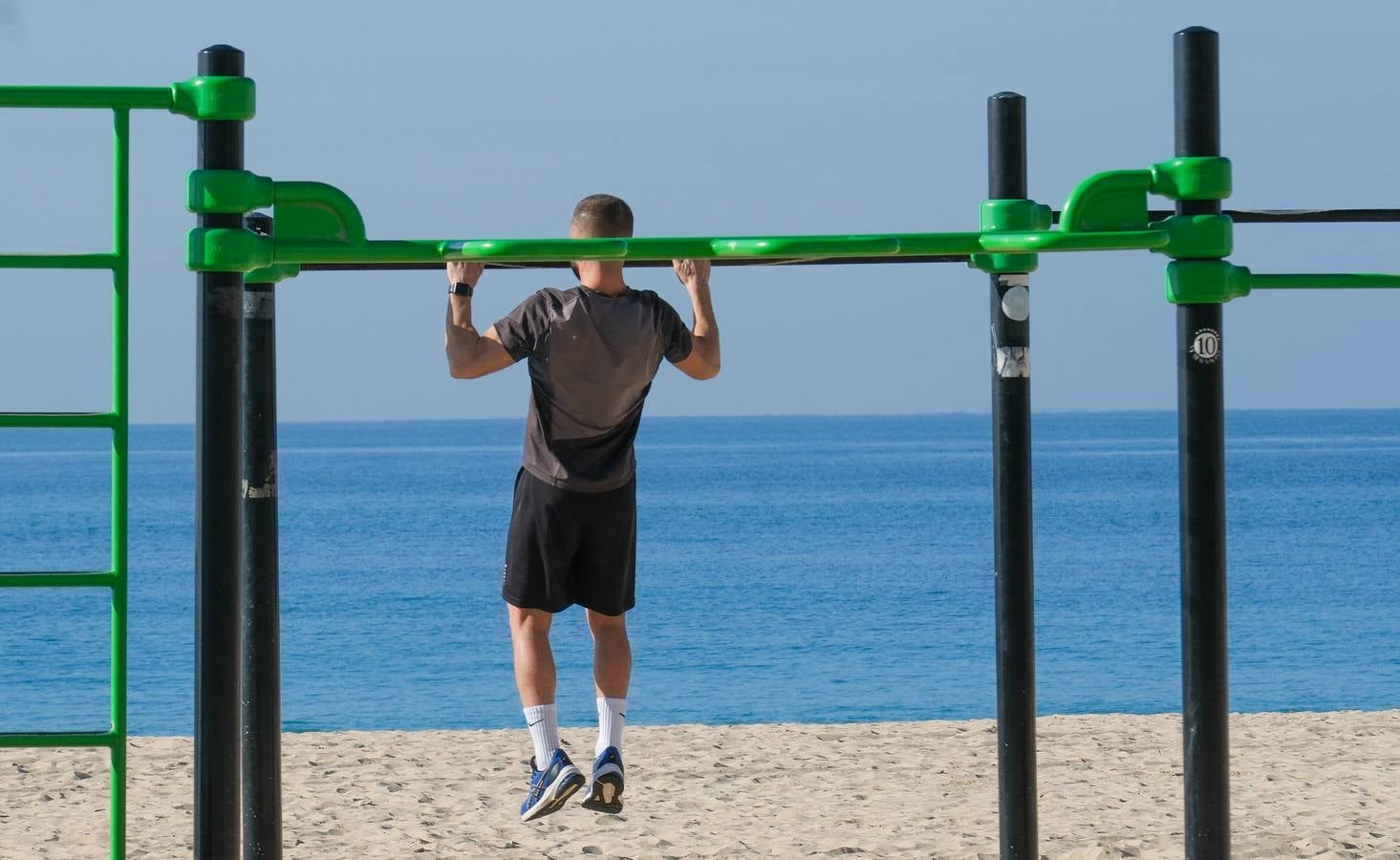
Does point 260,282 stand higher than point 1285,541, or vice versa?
point 260,282

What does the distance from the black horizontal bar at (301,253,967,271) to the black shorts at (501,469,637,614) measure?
1.72 ft

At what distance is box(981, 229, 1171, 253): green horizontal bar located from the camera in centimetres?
355

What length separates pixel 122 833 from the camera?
137 inches

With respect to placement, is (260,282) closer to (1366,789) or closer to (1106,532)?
(1366,789)

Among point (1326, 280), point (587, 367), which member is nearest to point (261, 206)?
point (587, 367)

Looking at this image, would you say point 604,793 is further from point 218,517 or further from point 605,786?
point 218,517

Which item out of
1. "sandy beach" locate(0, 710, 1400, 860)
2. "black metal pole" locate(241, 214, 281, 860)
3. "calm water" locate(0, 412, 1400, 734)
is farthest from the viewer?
"calm water" locate(0, 412, 1400, 734)

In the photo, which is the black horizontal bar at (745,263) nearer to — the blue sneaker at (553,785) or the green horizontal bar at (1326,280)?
the green horizontal bar at (1326,280)

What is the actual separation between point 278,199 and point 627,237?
749 millimetres

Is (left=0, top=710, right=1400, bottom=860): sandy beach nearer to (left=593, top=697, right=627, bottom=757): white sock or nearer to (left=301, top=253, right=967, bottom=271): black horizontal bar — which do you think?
(left=593, top=697, right=627, bottom=757): white sock

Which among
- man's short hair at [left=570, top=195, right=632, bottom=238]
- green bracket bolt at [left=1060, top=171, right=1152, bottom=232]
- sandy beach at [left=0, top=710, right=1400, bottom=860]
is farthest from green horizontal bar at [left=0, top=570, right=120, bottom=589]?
sandy beach at [left=0, top=710, right=1400, bottom=860]

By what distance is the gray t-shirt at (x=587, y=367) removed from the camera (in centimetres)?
365

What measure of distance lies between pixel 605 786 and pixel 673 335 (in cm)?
102

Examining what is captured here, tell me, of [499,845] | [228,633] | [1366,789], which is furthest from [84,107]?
[1366,789]
